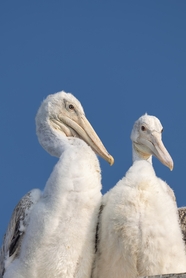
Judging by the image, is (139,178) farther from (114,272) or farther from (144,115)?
(144,115)

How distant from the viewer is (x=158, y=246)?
23.3 feet

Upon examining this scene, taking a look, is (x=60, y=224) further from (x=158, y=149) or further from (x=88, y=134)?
(x=158, y=149)

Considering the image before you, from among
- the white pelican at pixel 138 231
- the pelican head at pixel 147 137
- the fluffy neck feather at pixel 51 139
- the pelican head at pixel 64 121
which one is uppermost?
the pelican head at pixel 147 137

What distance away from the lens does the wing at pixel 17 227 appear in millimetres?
7680

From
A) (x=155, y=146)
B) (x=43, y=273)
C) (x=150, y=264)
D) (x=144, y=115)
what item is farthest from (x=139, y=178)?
(x=144, y=115)

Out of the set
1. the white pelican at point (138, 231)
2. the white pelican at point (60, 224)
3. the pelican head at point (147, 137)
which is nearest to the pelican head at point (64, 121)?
the white pelican at point (60, 224)

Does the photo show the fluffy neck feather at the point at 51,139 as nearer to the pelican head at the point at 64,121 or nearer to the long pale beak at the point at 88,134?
the pelican head at the point at 64,121

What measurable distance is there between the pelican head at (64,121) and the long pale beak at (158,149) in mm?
1138

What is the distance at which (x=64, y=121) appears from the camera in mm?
8945

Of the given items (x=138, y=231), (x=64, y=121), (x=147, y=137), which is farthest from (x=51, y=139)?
(x=147, y=137)

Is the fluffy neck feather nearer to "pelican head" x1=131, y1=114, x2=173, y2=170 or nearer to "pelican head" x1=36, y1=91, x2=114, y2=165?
"pelican head" x1=36, y1=91, x2=114, y2=165

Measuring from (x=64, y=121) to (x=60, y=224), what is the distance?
73.9 inches

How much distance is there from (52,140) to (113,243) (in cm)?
180

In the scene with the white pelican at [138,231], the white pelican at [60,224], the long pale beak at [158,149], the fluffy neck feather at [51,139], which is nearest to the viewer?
the white pelican at [138,231]
